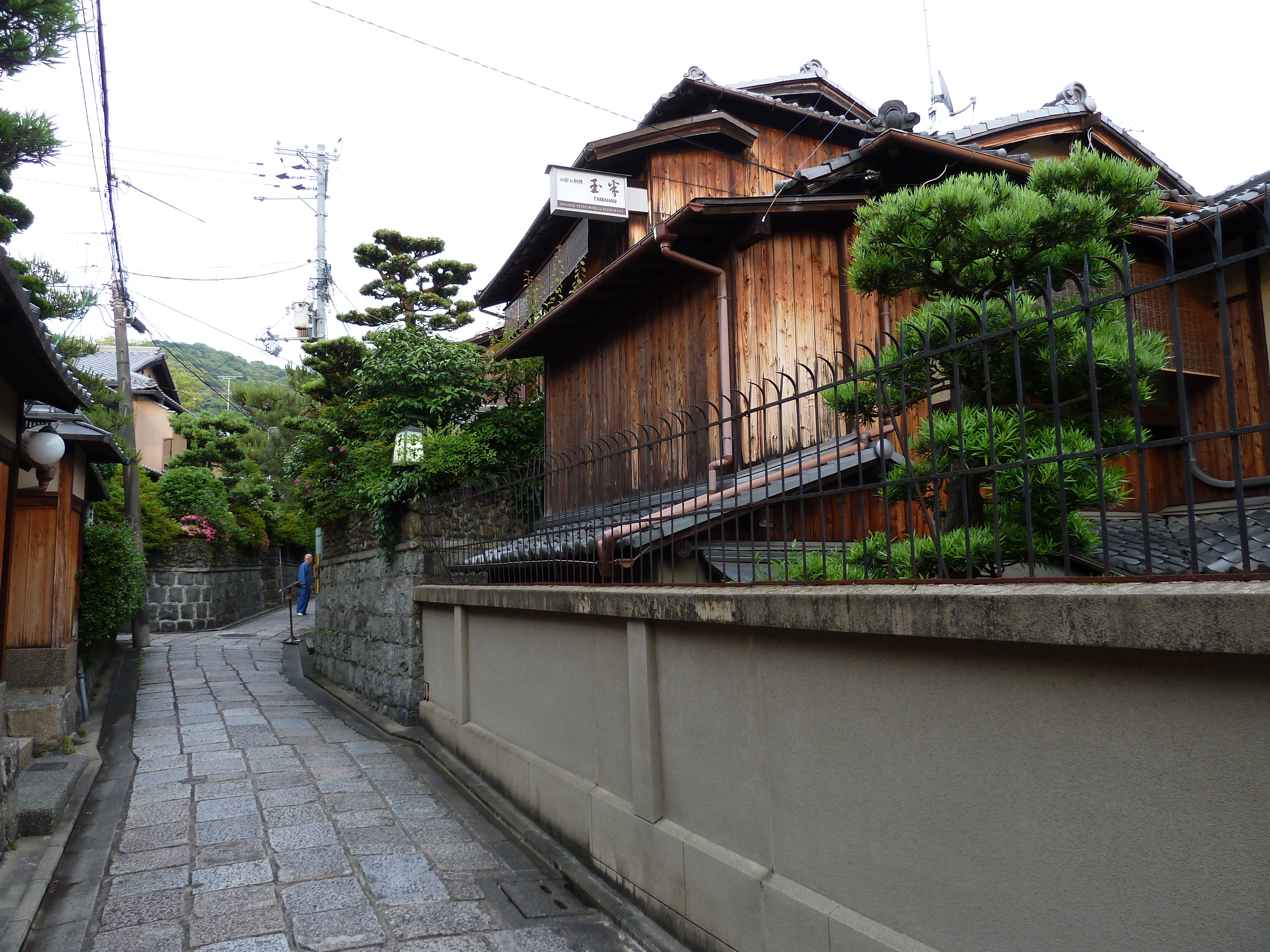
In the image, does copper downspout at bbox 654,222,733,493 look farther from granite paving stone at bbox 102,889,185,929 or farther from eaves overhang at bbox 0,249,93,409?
granite paving stone at bbox 102,889,185,929

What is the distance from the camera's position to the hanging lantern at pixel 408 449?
993 centimetres

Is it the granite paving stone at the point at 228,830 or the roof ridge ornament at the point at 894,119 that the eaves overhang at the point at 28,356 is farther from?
the roof ridge ornament at the point at 894,119

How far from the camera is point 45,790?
599 cm

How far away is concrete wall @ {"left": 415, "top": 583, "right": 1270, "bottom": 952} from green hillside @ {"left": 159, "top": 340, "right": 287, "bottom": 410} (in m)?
50.1

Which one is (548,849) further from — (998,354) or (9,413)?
(9,413)

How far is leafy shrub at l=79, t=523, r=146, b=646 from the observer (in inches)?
391

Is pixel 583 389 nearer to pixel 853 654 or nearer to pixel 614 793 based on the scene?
pixel 614 793

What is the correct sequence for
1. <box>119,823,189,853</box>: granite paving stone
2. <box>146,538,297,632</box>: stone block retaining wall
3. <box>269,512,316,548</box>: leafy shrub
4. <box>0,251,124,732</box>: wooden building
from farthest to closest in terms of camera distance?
<box>269,512,316,548</box>: leafy shrub, <box>146,538,297,632</box>: stone block retaining wall, <box>0,251,124,732</box>: wooden building, <box>119,823,189,853</box>: granite paving stone

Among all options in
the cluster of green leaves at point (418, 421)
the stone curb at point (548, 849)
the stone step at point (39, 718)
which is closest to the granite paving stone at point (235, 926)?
the stone curb at point (548, 849)

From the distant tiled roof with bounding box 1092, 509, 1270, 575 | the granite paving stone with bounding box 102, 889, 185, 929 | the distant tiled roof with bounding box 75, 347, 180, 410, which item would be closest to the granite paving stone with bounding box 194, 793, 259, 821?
the granite paving stone with bounding box 102, 889, 185, 929

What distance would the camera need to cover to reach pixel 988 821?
2619mm

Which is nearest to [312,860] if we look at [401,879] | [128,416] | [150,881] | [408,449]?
[401,879]

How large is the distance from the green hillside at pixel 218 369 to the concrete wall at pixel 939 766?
50090 mm

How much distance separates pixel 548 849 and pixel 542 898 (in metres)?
0.68
